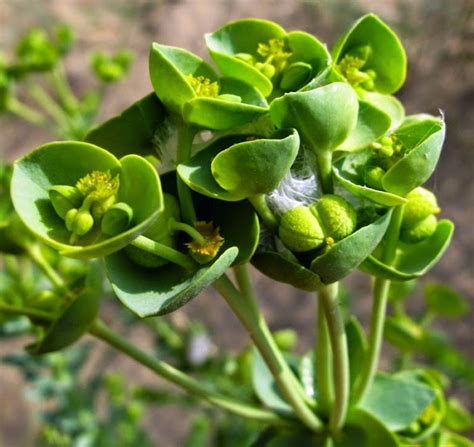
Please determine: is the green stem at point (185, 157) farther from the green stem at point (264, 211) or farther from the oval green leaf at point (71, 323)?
the oval green leaf at point (71, 323)

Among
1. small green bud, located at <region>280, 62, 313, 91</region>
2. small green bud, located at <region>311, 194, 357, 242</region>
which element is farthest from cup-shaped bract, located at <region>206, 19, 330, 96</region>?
small green bud, located at <region>311, 194, 357, 242</region>

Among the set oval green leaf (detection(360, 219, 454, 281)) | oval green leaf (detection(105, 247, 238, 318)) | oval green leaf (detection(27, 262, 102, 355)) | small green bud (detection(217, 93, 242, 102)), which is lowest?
oval green leaf (detection(27, 262, 102, 355))

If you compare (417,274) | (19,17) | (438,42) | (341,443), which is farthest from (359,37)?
(19,17)

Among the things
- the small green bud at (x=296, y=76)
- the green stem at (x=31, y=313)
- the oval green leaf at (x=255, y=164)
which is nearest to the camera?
the oval green leaf at (x=255, y=164)

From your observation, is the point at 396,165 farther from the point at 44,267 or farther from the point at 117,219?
the point at 44,267

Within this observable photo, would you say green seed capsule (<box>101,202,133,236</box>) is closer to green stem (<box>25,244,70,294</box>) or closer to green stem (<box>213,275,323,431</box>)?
green stem (<box>213,275,323,431</box>)

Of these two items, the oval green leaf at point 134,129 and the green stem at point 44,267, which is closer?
the oval green leaf at point 134,129

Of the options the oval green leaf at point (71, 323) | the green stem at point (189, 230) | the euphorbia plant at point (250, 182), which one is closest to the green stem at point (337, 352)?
the euphorbia plant at point (250, 182)
